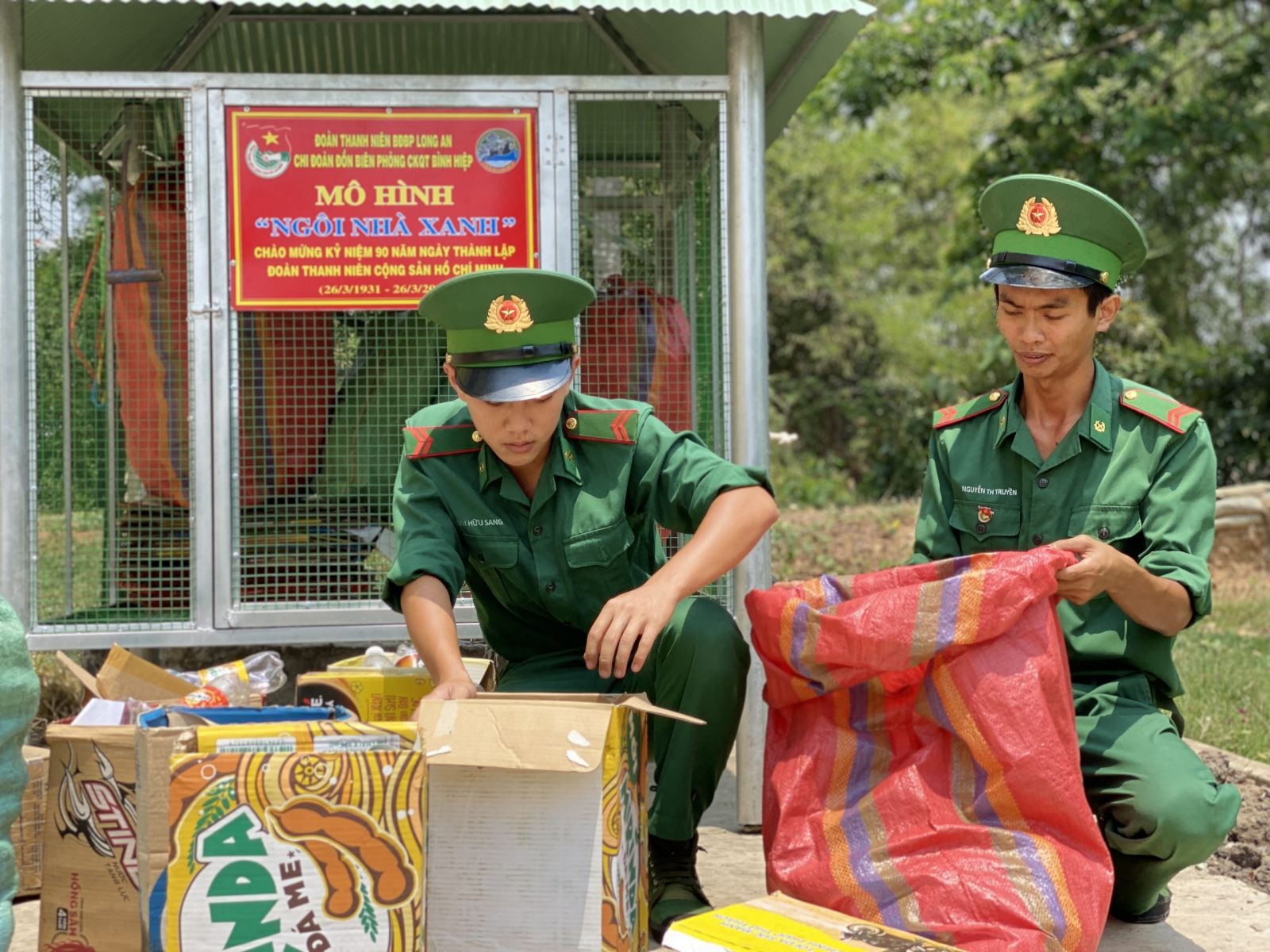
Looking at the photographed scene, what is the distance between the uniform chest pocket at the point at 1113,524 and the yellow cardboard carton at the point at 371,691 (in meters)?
1.51

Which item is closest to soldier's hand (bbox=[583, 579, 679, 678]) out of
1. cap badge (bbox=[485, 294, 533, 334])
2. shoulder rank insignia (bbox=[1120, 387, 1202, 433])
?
cap badge (bbox=[485, 294, 533, 334])

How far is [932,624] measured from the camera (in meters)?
2.66

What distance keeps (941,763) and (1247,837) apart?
1.56 m

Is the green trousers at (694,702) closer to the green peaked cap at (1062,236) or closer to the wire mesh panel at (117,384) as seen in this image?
Result: the green peaked cap at (1062,236)

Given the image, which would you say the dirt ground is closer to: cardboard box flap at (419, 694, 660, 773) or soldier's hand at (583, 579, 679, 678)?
soldier's hand at (583, 579, 679, 678)

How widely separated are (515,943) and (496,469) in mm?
1107

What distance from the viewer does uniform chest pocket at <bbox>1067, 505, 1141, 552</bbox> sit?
3027 mm

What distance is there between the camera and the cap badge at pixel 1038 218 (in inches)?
120

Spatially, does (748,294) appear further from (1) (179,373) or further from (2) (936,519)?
(1) (179,373)

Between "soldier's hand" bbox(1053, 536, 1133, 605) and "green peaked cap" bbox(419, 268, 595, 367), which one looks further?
"green peaked cap" bbox(419, 268, 595, 367)

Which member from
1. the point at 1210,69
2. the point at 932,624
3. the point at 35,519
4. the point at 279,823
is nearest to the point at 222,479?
the point at 35,519

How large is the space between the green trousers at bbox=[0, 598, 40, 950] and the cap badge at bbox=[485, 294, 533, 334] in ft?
3.55

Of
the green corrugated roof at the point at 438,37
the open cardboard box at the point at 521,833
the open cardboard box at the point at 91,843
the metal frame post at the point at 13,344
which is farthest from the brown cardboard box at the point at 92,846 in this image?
the green corrugated roof at the point at 438,37

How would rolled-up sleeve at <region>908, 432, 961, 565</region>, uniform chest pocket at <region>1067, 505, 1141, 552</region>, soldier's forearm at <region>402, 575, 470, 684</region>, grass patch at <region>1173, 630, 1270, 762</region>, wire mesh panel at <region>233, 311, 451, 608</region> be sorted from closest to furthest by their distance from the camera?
soldier's forearm at <region>402, 575, 470, 684</region>
uniform chest pocket at <region>1067, 505, 1141, 552</region>
rolled-up sleeve at <region>908, 432, 961, 565</region>
wire mesh panel at <region>233, 311, 451, 608</region>
grass patch at <region>1173, 630, 1270, 762</region>
